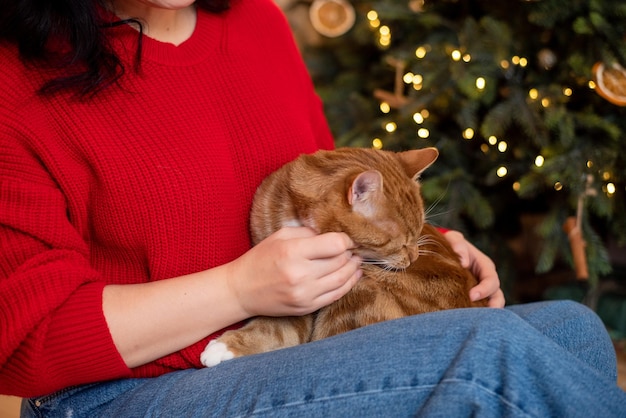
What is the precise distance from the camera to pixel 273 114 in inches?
53.5

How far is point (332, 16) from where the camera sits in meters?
2.68

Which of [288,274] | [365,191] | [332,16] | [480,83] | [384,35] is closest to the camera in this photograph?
[288,274]

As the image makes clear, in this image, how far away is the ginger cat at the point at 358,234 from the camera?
4.13 feet

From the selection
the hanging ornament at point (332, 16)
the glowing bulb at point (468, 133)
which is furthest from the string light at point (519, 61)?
the hanging ornament at point (332, 16)

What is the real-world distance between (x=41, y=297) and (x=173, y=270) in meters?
0.24

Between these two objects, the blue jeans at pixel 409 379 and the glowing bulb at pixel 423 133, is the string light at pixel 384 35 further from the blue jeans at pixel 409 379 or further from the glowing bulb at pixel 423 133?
the blue jeans at pixel 409 379

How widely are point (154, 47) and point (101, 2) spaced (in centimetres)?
13

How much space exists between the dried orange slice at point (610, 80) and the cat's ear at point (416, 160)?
90cm

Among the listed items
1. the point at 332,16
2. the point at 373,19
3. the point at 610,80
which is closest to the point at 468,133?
the point at 610,80

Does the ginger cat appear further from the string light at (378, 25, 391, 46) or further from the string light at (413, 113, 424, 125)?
the string light at (378, 25, 391, 46)

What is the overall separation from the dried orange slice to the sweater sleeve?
1.65 m

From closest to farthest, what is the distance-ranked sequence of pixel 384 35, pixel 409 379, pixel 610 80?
pixel 409 379 → pixel 610 80 → pixel 384 35

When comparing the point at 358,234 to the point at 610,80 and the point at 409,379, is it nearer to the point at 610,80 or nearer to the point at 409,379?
the point at 409,379

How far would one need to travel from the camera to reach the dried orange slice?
1.99 metres
